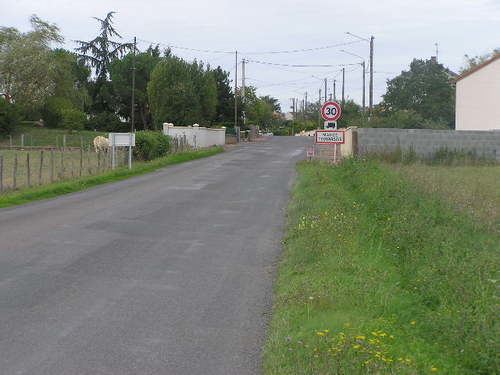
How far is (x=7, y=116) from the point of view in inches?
2301

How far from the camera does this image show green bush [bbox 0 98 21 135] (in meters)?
Answer: 57.9

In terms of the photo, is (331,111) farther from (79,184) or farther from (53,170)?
(53,170)

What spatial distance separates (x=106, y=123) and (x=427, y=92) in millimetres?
33565

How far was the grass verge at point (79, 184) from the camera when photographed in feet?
62.5

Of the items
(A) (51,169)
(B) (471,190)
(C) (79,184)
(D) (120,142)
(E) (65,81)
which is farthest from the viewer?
(E) (65,81)

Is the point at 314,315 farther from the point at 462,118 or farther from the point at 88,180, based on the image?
the point at 462,118

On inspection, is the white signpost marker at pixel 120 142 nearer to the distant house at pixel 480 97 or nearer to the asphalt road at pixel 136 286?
the asphalt road at pixel 136 286

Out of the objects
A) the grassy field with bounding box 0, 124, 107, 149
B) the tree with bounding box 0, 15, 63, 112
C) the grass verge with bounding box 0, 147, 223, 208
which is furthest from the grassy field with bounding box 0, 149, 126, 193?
the tree with bounding box 0, 15, 63, 112

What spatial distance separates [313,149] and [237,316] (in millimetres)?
27684

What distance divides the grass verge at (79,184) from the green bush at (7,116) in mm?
25663

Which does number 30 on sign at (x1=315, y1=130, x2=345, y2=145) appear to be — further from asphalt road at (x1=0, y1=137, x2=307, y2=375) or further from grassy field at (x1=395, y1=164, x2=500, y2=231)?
asphalt road at (x1=0, y1=137, x2=307, y2=375)

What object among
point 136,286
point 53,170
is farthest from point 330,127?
point 136,286

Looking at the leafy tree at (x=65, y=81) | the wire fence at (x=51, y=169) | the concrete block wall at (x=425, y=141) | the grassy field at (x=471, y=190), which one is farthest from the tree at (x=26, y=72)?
the grassy field at (x=471, y=190)

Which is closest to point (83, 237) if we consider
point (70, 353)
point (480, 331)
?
point (70, 353)
